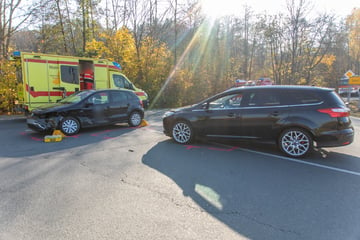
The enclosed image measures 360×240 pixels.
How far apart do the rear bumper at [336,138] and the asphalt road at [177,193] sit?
0.39 metres

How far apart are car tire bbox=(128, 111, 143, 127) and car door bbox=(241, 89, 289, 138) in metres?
4.97

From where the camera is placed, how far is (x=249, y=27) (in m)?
34.1

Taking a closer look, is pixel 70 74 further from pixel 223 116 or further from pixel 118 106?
pixel 223 116

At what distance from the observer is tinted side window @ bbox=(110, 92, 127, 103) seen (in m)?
8.85

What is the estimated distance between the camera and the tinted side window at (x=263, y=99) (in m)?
5.62

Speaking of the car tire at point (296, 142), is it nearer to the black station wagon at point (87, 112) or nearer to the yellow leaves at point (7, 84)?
the black station wagon at point (87, 112)

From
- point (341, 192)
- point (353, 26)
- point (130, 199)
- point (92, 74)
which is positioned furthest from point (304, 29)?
point (130, 199)

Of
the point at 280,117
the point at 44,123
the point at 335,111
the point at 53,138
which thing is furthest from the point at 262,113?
the point at 44,123

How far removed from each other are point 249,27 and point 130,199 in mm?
35734

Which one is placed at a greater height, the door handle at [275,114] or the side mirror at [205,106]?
the side mirror at [205,106]

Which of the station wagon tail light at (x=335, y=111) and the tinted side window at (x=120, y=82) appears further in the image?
the tinted side window at (x=120, y=82)

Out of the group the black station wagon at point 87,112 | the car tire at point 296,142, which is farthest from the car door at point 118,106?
the car tire at point 296,142

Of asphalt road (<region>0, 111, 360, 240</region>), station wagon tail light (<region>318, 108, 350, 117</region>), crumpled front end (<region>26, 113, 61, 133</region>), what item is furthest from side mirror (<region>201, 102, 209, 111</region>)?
crumpled front end (<region>26, 113, 61, 133</region>)

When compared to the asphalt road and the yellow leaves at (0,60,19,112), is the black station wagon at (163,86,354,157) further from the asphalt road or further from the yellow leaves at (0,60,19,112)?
the yellow leaves at (0,60,19,112)
